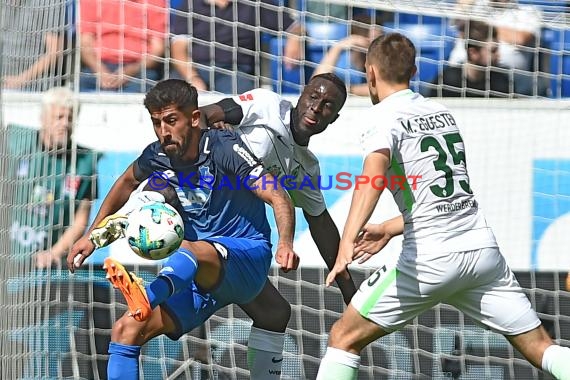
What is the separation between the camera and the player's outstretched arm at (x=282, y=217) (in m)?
4.52

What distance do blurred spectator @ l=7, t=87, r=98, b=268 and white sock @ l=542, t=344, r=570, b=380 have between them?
2984mm

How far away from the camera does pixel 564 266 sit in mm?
6598

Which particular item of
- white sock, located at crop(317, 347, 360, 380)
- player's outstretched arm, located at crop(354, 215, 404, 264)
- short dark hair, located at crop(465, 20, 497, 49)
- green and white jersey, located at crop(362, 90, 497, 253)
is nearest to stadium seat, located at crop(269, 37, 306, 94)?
short dark hair, located at crop(465, 20, 497, 49)

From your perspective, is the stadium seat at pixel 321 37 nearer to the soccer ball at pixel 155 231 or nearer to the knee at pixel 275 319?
the knee at pixel 275 319

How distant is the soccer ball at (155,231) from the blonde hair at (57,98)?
1787mm

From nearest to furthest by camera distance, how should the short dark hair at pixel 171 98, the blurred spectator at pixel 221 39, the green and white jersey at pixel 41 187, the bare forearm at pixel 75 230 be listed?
the short dark hair at pixel 171 98 < the green and white jersey at pixel 41 187 < the bare forearm at pixel 75 230 < the blurred spectator at pixel 221 39

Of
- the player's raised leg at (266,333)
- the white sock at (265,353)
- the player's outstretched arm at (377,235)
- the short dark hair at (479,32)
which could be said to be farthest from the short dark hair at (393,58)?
the short dark hair at (479,32)

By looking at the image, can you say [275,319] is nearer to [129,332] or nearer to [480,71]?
[129,332]

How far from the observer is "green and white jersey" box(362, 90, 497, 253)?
4.45m

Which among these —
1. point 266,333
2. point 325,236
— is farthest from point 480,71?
point 266,333

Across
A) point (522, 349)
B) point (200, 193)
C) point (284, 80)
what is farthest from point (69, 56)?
point (522, 349)

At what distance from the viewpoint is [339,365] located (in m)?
4.45

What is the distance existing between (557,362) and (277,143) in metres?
1.90

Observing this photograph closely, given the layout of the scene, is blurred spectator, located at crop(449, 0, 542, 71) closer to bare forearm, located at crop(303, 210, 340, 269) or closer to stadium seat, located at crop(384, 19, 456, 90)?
stadium seat, located at crop(384, 19, 456, 90)
